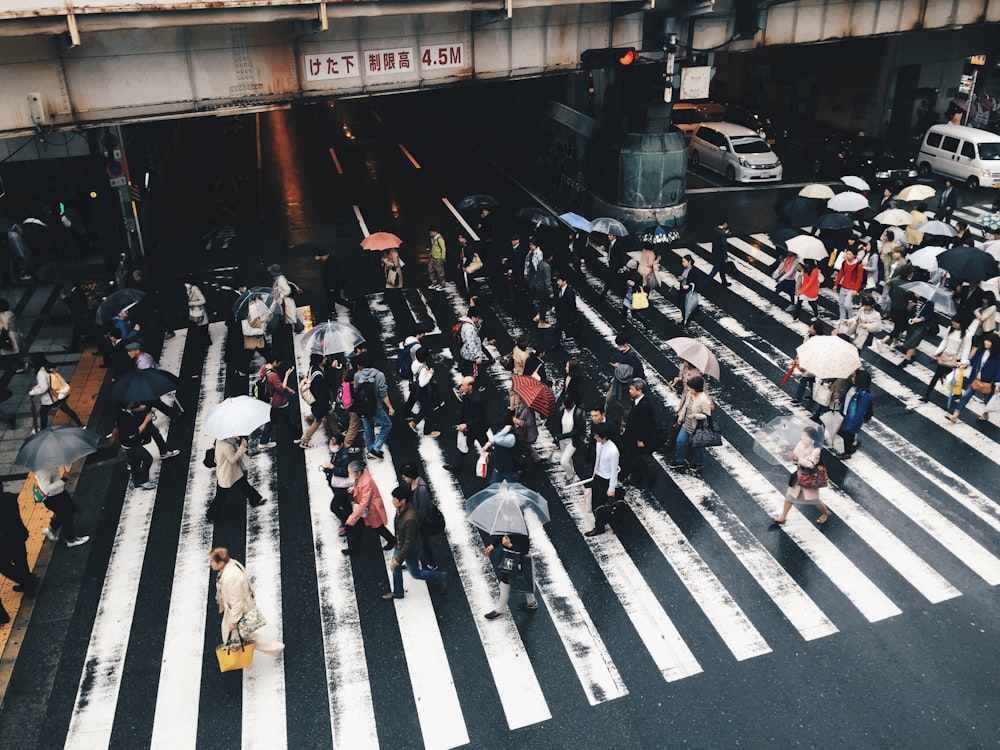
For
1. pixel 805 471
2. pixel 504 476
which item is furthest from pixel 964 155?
pixel 504 476

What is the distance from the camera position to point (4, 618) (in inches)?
394

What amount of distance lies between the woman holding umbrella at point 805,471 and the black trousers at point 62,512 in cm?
969

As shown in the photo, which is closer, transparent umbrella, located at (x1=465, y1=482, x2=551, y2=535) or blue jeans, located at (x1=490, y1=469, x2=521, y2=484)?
transparent umbrella, located at (x1=465, y1=482, x2=551, y2=535)

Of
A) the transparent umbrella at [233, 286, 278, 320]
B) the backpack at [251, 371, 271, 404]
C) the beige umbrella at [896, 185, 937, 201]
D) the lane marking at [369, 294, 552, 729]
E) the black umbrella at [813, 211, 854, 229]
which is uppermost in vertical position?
the beige umbrella at [896, 185, 937, 201]

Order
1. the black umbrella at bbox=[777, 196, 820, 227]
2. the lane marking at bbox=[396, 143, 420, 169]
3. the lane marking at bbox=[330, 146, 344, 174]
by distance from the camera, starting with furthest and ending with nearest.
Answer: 1. the lane marking at bbox=[396, 143, 420, 169]
2. the lane marking at bbox=[330, 146, 344, 174]
3. the black umbrella at bbox=[777, 196, 820, 227]

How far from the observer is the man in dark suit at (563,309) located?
52.3 feet

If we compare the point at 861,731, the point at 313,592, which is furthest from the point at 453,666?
the point at 861,731

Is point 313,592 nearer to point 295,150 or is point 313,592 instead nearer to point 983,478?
point 983,478

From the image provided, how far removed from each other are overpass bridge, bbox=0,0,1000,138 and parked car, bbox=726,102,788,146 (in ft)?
40.7

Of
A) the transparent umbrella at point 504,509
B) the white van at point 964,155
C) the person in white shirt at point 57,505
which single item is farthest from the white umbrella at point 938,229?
the person in white shirt at point 57,505

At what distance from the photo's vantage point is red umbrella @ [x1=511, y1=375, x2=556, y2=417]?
459 inches

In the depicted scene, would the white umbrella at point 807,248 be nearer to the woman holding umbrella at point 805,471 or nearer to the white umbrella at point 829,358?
the white umbrella at point 829,358

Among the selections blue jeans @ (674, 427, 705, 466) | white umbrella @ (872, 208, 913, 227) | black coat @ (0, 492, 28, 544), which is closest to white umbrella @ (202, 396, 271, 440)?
black coat @ (0, 492, 28, 544)

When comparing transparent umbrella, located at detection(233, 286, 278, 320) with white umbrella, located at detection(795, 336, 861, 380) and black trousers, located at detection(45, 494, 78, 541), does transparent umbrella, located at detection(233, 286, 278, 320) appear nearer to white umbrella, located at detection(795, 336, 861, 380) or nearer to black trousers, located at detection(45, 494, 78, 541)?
black trousers, located at detection(45, 494, 78, 541)
